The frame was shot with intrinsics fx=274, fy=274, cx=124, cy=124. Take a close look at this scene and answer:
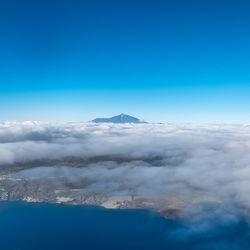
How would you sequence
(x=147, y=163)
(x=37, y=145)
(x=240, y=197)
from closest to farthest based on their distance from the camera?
(x=240, y=197), (x=147, y=163), (x=37, y=145)

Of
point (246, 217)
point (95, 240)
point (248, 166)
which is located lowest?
point (95, 240)

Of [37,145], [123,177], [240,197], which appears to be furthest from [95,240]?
[37,145]

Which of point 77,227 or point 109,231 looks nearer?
point 109,231

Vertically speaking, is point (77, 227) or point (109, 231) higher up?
point (77, 227)

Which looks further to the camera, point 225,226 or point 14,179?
point 14,179

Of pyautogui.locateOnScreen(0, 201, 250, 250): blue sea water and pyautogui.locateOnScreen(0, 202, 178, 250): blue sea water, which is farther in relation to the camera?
pyautogui.locateOnScreen(0, 202, 178, 250): blue sea water

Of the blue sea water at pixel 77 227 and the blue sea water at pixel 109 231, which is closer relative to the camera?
the blue sea water at pixel 109 231

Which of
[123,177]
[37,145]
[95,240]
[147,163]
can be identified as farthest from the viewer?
[37,145]

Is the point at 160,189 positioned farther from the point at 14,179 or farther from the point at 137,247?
the point at 14,179
